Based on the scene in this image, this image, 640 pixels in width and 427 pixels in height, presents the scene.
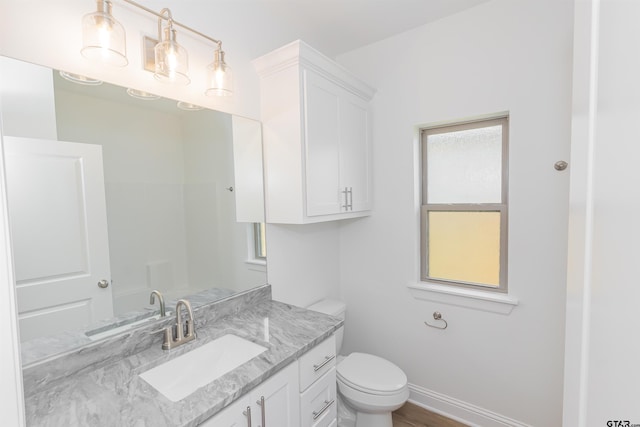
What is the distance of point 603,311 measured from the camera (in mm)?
348

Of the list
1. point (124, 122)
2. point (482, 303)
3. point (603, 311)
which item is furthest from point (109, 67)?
point (482, 303)

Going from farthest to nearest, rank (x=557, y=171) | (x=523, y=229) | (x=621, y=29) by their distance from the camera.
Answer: (x=523, y=229) < (x=557, y=171) < (x=621, y=29)

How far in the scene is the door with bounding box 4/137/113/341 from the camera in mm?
963

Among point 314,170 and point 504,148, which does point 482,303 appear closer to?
point 504,148

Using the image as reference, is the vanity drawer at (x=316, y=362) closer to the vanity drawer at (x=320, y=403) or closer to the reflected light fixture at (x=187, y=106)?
the vanity drawer at (x=320, y=403)

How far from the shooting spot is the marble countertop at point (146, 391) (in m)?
0.84

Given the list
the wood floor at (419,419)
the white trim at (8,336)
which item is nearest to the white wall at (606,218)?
the white trim at (8,336)

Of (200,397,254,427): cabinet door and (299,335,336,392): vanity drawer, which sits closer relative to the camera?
(200,397,254,427): cabinet door

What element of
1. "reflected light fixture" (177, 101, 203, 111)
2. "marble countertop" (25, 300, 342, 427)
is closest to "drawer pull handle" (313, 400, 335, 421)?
"marble countertop" (25, 300, 342, 427)

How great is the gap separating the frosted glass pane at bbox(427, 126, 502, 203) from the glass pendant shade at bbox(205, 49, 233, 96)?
4.74 feet

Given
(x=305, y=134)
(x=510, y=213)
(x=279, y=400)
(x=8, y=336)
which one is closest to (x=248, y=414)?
(x=279, y=400)

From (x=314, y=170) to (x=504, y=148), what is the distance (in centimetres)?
123

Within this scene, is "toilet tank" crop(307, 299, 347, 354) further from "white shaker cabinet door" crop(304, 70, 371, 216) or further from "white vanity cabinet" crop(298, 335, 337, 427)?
"white shaker cabinet door" crop(304, 70, 371, 216)

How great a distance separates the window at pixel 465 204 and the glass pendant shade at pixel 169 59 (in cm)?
161
